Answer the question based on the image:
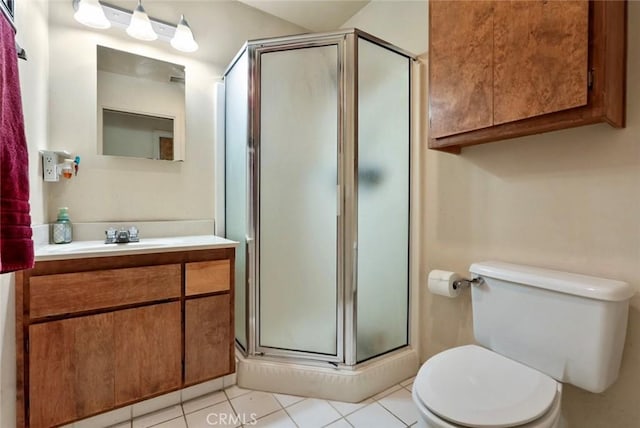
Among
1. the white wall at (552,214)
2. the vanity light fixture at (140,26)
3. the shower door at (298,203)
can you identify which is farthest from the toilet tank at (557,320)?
the vanity light fixture at (140,26)

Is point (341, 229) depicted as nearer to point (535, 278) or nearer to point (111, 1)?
point (535, 278)

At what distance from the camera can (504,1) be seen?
3.69ft

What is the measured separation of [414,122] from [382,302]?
1091 mm

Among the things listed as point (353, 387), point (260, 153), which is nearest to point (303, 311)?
point (353, 387)

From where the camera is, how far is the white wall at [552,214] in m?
1.05

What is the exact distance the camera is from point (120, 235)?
1566mm

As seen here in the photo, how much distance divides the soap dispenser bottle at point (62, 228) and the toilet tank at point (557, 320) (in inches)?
78.6

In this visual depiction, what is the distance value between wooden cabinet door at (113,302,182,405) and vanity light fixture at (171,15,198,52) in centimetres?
152

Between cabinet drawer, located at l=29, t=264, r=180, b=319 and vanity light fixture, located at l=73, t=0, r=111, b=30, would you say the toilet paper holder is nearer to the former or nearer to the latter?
cabinet drawer, located at l=29, t=264, r=180, b=319

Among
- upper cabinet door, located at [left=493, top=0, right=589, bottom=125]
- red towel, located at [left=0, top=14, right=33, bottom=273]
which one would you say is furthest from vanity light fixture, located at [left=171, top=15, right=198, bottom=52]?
upper cabinet door, located at [left=493, top=0, right=589, bottom=125]

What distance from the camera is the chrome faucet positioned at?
5.09 feet

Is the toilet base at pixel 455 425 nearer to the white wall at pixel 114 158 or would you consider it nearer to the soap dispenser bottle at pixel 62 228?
the white wall at pixel 114 158

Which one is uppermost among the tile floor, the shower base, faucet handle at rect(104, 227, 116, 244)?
faucet handle at rect(104, 227, 116, 244)

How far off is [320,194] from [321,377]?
96 cm
